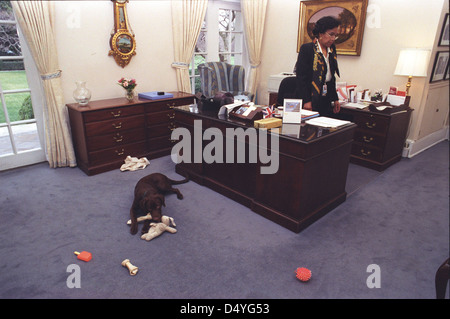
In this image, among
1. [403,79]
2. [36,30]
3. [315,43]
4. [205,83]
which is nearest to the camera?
[36,30]

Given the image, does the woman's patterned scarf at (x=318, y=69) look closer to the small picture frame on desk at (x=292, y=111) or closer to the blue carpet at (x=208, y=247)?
the small picture frame on desk at (x=292, y=111)

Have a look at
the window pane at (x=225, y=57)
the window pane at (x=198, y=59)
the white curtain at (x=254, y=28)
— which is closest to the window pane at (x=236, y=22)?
the white curtain at (x=254, y=28)

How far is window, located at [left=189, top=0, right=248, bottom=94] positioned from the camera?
4.65m

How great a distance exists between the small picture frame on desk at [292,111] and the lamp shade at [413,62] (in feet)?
6.02

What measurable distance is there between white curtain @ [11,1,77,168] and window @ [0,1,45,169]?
0.46 ft

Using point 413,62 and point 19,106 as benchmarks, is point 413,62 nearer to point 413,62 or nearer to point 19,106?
point 413,62

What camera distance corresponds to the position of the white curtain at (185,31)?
413 cm

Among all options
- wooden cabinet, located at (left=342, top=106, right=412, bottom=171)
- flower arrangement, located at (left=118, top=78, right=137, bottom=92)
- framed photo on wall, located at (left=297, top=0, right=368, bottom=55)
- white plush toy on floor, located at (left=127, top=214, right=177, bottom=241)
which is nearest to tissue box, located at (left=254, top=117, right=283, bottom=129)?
white plush toy on floor, located at (left=127, top=214, right=177, bottom=241)

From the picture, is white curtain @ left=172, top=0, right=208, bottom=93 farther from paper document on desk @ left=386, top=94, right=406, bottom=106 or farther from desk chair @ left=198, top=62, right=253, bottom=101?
paper document on desk @ left=386, top=94, right=406, bottom=106
